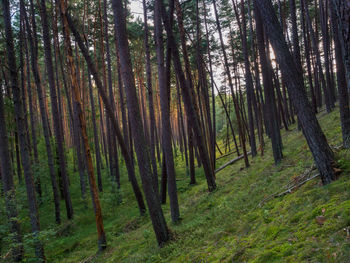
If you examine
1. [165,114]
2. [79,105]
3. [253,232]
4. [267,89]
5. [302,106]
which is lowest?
[253,232]

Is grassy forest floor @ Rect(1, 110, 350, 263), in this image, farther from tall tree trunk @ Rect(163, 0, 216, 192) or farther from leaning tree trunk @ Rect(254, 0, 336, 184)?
tall tree trunk @ Rect(163, 0, 216, 192)

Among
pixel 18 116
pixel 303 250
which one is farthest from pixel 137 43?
pixel 303 250

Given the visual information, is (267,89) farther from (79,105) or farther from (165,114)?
(79,105)

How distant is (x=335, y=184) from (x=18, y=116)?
8793 millimetres

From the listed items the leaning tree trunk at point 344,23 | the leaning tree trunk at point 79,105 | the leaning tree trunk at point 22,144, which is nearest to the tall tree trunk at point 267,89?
the leaning tree trunk at point 79,105

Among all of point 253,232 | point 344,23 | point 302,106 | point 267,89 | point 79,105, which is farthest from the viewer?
point 267,89

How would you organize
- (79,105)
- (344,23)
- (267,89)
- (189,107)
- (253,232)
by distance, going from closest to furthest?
1. (344,23)
2. (253,232)
3. (79,105)
4. (189,107)
5. (267,89)

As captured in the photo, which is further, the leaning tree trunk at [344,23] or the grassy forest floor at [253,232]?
the grassy forest floor at [253,232]

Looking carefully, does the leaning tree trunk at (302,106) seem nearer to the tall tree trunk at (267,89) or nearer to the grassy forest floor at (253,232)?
the grassy forest floor at (253,232)

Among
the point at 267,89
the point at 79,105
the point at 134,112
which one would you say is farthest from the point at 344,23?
the point at 267,89

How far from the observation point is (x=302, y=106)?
493 centimetres

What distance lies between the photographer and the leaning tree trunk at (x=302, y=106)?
479 cm

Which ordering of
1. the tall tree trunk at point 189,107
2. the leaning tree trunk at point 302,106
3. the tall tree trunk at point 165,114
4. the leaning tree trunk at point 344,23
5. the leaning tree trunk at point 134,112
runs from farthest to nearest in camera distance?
the tall tree trunk at point 189,107, the tall tree trunk at point 165,114, the leaning tree trunk at point 134,112, the leaning tree trunk at point 302,106, the leaning tree trunk at point 344,23

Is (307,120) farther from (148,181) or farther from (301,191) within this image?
(148,181)
